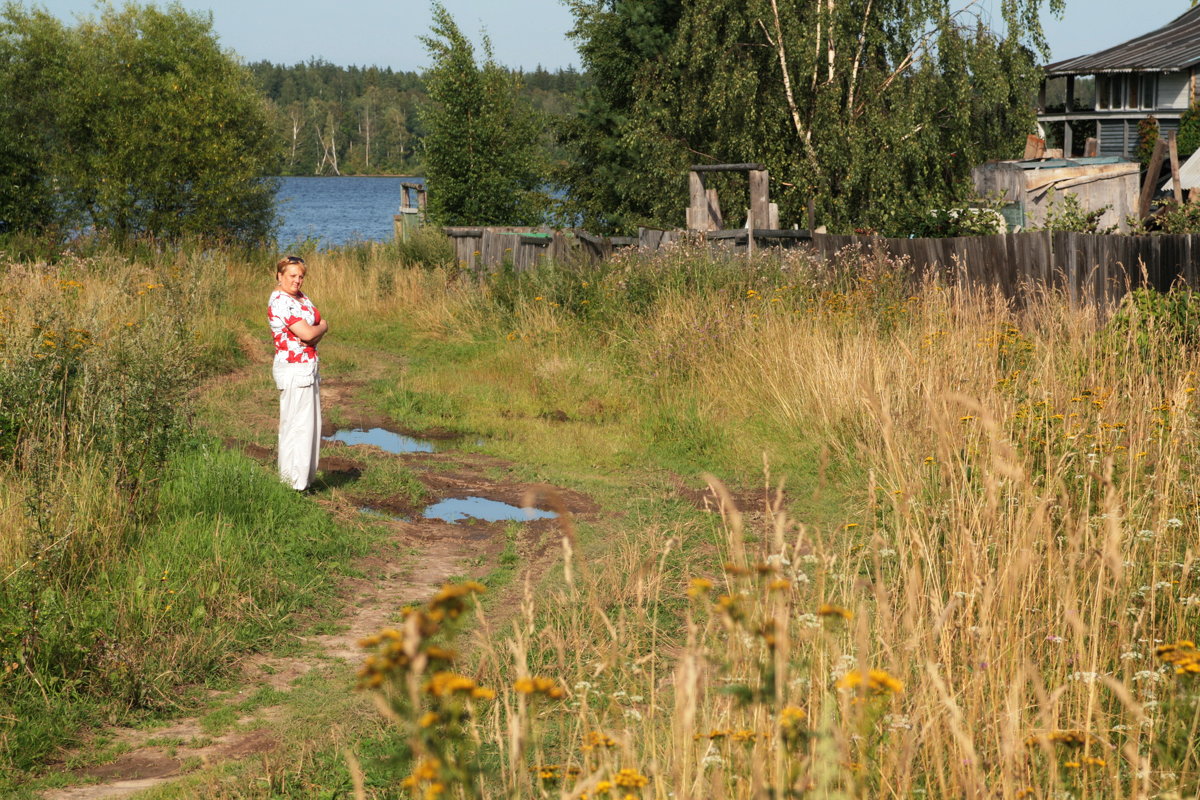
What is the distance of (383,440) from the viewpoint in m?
10.4

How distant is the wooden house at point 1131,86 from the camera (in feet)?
136

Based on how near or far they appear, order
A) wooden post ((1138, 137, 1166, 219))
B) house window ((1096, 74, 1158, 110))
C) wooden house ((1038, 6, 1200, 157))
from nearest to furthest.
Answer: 1. wooden post ((1138, 137, 1166, 219))
2. wooden house ((1038, 6, 1200, 157))
3. house window ((1096, 74, 1158, 110))

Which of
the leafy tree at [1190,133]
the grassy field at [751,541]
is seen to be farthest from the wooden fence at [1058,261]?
the leafy tree at [1190,133]

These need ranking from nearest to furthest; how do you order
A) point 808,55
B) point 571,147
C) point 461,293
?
point 461,293 → point 808,55 → point 571,147

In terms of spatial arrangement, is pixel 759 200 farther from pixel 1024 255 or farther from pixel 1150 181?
pixel 1150 181

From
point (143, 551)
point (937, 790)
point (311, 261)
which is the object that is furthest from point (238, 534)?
point (311, 261)

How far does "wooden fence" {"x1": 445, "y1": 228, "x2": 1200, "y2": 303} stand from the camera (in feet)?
31.8

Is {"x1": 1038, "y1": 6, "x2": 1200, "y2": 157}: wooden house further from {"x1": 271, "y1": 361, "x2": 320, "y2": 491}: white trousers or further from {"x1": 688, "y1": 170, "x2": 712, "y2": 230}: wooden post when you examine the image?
{"x1": 271, "y1": 361, "x2": 320, "y2": 491}: white trousers

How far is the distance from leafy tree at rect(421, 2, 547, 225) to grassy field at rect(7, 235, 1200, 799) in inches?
382

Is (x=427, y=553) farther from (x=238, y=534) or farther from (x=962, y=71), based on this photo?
(x=962, y=71)

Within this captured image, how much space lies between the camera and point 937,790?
3.13m

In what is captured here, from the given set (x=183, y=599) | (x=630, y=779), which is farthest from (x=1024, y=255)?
(x=630, y=779)

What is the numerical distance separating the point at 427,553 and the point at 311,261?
15247mm

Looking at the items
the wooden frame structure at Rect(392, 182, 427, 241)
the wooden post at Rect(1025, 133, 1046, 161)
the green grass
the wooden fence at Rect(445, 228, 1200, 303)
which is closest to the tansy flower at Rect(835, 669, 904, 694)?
the green grass
